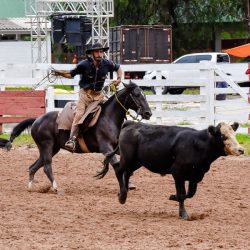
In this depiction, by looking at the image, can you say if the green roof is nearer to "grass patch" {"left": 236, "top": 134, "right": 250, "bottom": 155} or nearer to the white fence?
the white fence

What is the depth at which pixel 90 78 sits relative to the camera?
13.9 meters

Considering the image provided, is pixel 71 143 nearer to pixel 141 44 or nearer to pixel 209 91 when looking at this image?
pixel 209 91

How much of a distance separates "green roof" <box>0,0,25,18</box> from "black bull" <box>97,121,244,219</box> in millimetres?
46700

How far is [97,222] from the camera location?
10.7 meters

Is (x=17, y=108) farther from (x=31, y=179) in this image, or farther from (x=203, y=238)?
(x=203, y=238)

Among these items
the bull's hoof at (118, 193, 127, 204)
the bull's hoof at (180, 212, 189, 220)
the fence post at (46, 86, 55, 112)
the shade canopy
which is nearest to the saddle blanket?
the bull's hoof at (118, 193, 127, 204)

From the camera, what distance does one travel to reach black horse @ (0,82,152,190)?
13.9 metres

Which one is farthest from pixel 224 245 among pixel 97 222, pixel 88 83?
pixel 88 83

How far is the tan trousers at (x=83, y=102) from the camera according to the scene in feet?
45.6

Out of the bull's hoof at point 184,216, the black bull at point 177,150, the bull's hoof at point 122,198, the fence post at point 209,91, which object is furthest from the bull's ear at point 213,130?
the fence post at point 209,91

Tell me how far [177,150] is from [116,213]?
1.04 metres

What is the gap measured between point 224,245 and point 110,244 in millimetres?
1067

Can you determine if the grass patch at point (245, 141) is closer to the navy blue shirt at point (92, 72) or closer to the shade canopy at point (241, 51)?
the shade canopy at point (241, 51)

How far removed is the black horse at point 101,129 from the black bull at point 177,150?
6.53 feet
